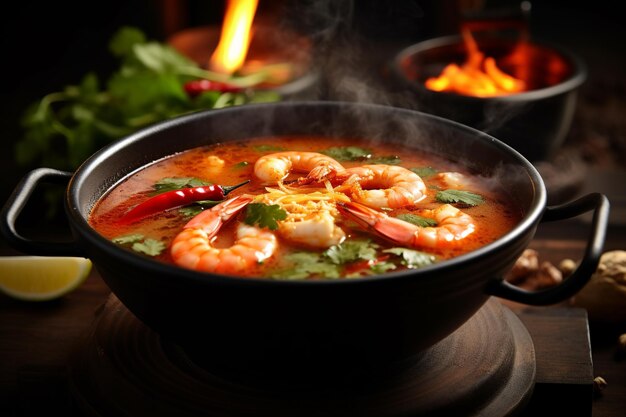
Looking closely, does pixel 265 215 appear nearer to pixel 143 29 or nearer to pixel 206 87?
pixel 206 87

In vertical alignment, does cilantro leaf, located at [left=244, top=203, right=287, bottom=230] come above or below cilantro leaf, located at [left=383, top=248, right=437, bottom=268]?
above

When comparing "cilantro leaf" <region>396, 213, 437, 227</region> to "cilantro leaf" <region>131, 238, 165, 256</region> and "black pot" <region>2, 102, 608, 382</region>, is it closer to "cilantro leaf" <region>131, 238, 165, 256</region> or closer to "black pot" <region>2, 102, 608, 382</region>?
"black pot" <region>2, 102, 608, 382</region>

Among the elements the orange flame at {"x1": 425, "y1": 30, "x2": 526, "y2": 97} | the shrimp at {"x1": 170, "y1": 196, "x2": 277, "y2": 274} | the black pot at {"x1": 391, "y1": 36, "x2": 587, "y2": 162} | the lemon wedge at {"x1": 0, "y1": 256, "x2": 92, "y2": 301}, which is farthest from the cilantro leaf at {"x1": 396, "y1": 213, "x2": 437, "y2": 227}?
the orange flame at {"x1": 425, "y1": 30, "x2": 526, "y2": 97}

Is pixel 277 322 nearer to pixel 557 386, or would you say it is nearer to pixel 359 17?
pixel 557 386

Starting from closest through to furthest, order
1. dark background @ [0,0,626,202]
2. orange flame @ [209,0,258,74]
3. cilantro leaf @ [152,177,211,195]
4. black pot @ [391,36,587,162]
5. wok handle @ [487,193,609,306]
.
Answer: wok handle @ [487,193,609,306], cilantro leaf @ [152,177,211,195], black pot @ [391,36,587,162], orange flame @ [209,0,258,74], dark background @ [0,0,626,202]

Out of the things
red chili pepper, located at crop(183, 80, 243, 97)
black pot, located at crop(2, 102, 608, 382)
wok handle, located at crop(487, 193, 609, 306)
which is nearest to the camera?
black pot, located at crop(2, 102, 608, 382)

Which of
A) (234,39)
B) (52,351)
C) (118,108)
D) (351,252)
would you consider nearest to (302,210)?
(351,252)

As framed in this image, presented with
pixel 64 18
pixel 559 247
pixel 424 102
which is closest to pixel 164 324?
pixel 559 247

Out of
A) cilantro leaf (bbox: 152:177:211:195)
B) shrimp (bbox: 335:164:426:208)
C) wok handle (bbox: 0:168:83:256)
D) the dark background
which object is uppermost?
wok handle (bbox: 0:168:83:256)

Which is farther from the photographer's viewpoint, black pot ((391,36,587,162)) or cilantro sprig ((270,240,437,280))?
black pot ((391,36,587,162))

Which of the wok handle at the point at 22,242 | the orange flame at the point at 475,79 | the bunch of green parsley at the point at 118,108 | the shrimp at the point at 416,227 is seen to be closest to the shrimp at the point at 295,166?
the shrimp at the point at 416,227
